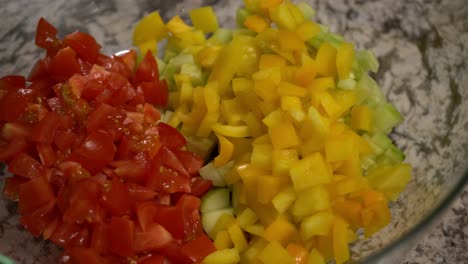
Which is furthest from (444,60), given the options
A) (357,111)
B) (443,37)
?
(357,111)

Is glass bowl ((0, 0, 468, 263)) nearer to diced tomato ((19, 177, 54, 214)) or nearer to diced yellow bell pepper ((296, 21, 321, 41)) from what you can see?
diced tomato ((19, 177, 54, 214))

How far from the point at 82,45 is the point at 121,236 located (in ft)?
1.90

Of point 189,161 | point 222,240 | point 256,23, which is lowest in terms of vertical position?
point 222,240

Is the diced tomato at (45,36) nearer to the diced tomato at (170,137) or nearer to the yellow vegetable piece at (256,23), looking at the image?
the diced tomato at (170,137)

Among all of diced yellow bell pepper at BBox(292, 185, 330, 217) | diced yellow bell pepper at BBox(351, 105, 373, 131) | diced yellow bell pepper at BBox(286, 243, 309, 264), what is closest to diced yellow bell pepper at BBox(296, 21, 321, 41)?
diced yellow bell pepper at BBox(351, 105, 373, 131)

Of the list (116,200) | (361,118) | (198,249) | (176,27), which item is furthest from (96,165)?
(361,118)

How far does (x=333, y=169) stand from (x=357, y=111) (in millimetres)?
193

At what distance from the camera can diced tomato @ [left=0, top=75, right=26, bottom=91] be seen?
1.58 m

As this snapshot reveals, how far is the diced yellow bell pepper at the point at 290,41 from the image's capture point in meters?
1.52

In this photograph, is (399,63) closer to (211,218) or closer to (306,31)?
(306,31)

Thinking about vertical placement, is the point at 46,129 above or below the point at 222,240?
above

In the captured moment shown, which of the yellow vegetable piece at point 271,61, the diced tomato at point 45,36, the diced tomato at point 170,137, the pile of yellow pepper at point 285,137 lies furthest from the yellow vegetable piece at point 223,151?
the diced tomato at point 45,36

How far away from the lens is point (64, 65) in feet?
5.09

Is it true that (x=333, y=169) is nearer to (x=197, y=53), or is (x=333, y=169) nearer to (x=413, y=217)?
(x=413, y=217)
